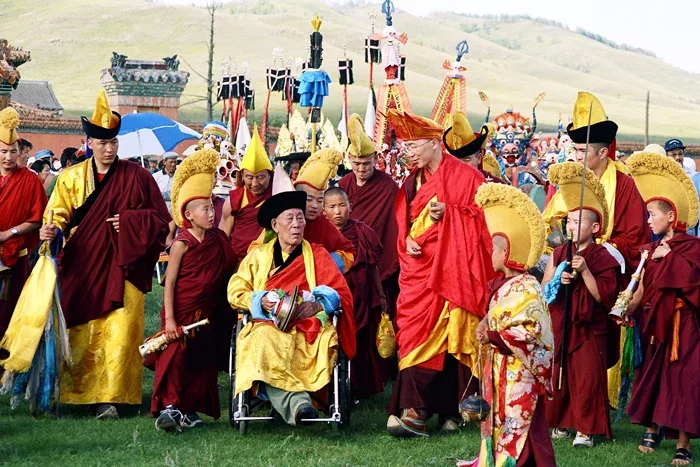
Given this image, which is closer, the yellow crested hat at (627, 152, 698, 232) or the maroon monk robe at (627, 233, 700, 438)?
the maroon monk robe at (627, 233, 700, 438)

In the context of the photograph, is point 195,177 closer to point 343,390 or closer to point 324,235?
point 324,235

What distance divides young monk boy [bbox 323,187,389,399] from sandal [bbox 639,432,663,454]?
1986mm

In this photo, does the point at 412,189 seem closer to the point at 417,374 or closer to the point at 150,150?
the point at 417,374

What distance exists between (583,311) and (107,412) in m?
3.19

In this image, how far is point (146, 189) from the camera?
26.6 ft

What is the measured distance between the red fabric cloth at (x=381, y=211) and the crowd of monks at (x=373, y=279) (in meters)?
0.67

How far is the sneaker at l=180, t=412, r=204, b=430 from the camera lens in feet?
24.4

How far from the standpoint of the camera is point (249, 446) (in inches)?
271

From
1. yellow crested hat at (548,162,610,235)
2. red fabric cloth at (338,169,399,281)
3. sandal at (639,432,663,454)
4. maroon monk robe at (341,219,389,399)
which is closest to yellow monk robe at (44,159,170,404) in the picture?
maroon monk robe at (341,219,389,399)

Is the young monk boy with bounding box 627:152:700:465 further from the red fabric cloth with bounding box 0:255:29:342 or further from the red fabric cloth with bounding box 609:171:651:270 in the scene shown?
the red fabric cloth with bounding box 0:255:29:342

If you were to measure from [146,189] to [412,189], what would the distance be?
1829mm

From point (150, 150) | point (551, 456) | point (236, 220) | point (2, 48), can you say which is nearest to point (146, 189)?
point (236, 220)

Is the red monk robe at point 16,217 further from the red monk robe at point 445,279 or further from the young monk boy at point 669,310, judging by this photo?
the young monk boy at point 669,310

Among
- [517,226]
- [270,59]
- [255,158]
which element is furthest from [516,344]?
[270,59]
